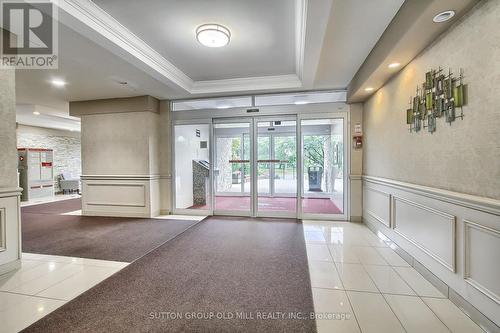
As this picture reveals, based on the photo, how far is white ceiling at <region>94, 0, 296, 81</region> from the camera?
258 centimetres

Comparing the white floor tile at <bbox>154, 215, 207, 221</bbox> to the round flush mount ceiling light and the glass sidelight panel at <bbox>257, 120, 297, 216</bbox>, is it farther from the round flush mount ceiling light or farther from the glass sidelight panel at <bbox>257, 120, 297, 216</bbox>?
the round flush mount ceiling light

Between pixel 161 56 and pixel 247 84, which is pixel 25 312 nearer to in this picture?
pixel 161 56

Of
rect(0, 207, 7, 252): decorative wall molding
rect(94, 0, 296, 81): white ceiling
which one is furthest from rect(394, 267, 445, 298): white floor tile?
rect(0, 207, 7, 252): decorative wall molding

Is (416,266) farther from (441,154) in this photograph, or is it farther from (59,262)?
(59,262)

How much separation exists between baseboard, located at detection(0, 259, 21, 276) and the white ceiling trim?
2957 mm

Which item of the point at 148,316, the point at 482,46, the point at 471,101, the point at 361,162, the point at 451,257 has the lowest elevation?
the point at 148,316

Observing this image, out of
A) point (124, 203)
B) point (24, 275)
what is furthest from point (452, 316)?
point (124, 203)

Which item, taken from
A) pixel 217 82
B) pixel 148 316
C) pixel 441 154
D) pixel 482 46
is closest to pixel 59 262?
pixel 148 316

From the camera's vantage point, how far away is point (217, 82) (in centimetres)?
500

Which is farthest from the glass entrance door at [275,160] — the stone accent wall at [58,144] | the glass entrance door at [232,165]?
the stone accent wall at [58,144]

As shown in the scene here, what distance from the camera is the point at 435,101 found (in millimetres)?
2469

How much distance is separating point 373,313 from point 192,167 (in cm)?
509

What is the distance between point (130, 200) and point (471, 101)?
20.1 feet

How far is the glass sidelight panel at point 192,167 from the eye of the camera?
230 inches
